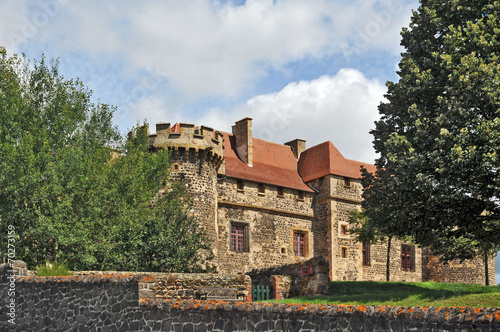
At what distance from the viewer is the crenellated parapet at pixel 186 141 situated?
101 ft

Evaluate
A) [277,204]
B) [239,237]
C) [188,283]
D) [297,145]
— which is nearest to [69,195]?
[188,283]

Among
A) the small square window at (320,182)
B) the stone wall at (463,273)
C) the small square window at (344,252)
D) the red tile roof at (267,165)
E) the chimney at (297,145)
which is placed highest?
the chimney at (297,145)

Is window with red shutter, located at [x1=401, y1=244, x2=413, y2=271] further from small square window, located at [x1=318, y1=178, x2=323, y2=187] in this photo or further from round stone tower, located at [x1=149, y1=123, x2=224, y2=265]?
round stone tower, located at [x1=149, y1=123, x2=224, y2=265]

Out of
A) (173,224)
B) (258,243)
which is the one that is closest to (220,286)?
(173,224)

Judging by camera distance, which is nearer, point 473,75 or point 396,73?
point 473,75

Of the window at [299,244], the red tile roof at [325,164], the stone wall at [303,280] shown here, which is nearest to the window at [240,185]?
the window at [299,244]

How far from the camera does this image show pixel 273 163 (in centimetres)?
3909

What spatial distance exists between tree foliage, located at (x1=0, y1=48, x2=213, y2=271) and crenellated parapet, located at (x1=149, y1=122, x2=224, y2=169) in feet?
10.7

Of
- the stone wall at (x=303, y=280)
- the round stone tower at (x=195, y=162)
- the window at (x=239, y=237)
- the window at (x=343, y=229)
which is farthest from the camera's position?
the window at (x=343, y=229)

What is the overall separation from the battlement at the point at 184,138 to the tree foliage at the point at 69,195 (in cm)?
325

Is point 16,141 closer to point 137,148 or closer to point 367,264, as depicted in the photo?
point 137,148

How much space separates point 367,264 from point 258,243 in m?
9.22

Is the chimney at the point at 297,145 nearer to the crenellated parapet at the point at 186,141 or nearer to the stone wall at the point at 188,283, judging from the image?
the crenellated parapet at the point at 186,141

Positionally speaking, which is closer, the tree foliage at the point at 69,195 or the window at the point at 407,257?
the tree foliage at the point at 69,195
